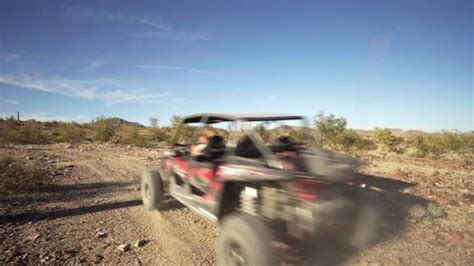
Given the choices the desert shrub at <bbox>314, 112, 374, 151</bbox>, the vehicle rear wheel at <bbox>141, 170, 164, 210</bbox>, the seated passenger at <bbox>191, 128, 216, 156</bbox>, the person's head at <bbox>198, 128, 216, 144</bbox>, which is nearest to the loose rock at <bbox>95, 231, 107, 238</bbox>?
the vehicle rear wheel at <bbox>141, 170, 164, 210</bbox>

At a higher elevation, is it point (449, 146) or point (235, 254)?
point (449, 146)

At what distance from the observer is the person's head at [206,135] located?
472 cm

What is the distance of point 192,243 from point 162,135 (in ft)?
78.1

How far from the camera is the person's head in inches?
186

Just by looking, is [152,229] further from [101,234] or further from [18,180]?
[18,180]

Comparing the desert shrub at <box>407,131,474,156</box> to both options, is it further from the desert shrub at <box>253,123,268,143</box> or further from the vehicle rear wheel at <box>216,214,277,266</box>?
the vehicle rear wheel at <box>216,214,277,266</box>

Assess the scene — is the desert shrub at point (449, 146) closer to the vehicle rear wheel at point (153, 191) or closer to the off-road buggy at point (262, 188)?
the off-road buggy at point (262, 188)

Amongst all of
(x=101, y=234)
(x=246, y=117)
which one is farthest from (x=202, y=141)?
(x=101, y=234)

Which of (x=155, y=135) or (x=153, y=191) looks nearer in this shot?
(x=153, y=191)

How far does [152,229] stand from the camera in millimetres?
4645

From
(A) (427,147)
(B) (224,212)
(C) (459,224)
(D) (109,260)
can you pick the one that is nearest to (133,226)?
(D) (109,260)

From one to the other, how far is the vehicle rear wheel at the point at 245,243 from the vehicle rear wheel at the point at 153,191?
2468mm

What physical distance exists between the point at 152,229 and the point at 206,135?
66.2 inches

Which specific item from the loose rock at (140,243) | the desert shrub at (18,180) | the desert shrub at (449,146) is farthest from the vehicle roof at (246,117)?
the desert shrub at (449,146)
